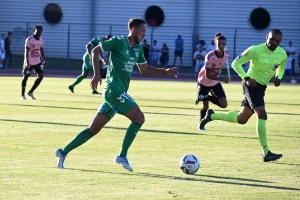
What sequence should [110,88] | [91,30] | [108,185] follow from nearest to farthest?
[108,185] < [110,88] < [91,30]

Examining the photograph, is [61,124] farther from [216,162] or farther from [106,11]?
[106,11]

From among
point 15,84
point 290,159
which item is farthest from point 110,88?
point 15,84

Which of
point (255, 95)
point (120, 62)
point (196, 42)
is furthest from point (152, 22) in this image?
point (120, 62)

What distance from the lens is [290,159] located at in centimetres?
1139

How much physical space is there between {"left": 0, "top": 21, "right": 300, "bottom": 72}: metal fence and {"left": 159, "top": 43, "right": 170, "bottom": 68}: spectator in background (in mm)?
770

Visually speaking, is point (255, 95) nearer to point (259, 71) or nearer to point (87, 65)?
point (259, 71)

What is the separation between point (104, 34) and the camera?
138 feet

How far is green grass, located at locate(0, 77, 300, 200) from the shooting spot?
8570 millimetres

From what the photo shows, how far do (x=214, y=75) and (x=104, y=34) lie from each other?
27.2m

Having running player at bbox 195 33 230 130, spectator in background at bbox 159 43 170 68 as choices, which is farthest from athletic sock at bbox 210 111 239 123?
spectator in background at bbox 159 43 170 68

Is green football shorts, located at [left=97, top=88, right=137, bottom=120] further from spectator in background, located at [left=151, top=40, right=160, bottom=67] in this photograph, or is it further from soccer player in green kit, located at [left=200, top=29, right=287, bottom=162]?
spectator in background, located at [left=151, top=40, right=160, bottom=67]

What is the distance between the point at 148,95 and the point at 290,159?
47.3 ft

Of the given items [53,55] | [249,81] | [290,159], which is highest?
[249,81]

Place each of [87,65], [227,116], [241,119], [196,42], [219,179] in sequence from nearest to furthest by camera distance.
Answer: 1. [219,179]
2. [241,119]
3. [227,116]
4. [87,65]
5. [196,42]
